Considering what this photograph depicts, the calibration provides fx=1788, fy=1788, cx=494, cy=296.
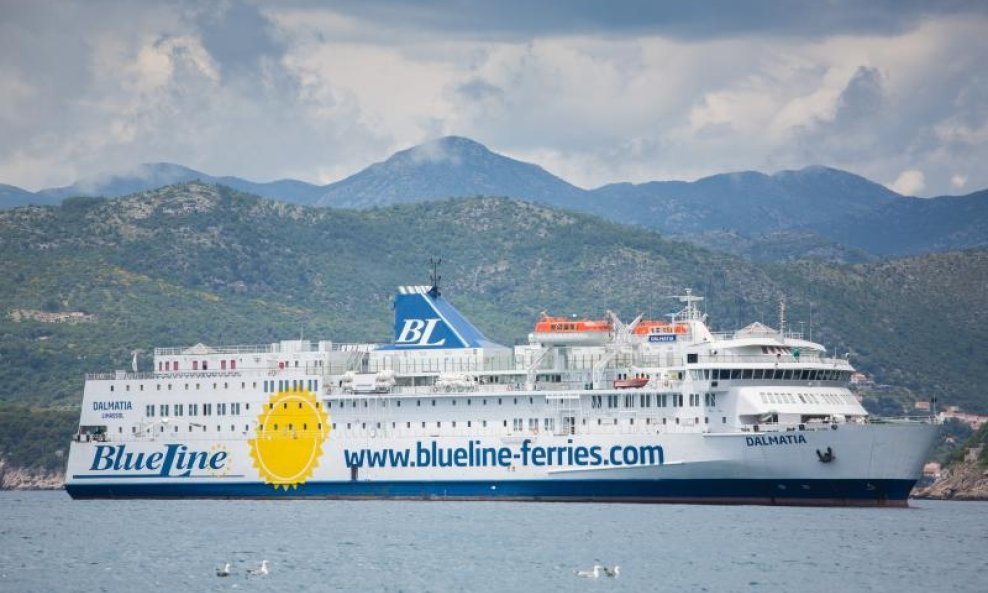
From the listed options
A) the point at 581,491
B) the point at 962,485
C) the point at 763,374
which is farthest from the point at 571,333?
the point at 962,485

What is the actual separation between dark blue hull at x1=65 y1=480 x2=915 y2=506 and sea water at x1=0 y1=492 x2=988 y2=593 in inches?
15.0

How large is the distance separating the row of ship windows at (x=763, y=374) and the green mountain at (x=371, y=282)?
59.3 metres

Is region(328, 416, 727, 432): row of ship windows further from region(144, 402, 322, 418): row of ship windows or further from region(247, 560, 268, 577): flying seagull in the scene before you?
region(247, 560, 268, 577): flying seagull

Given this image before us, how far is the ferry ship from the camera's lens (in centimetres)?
5381

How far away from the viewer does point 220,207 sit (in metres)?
145

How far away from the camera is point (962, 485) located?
72375 millimetres

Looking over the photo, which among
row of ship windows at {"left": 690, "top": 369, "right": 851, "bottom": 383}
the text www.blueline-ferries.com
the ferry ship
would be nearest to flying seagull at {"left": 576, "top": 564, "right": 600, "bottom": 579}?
the ferry ship

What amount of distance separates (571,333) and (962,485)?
22989 mm

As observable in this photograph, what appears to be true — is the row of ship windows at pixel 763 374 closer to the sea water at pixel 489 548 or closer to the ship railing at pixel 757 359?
the ship railing at pixel 757 359

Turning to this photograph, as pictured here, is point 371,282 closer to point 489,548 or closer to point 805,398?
point 805,398

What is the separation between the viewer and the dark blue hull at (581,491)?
53719 millimetres

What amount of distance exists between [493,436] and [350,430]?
5.05 m

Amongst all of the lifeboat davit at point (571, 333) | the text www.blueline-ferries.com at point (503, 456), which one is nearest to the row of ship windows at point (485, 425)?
the text www.blueline-ferries.com at point (503, 456)

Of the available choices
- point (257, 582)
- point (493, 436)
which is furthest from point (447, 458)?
point (257, 582)
